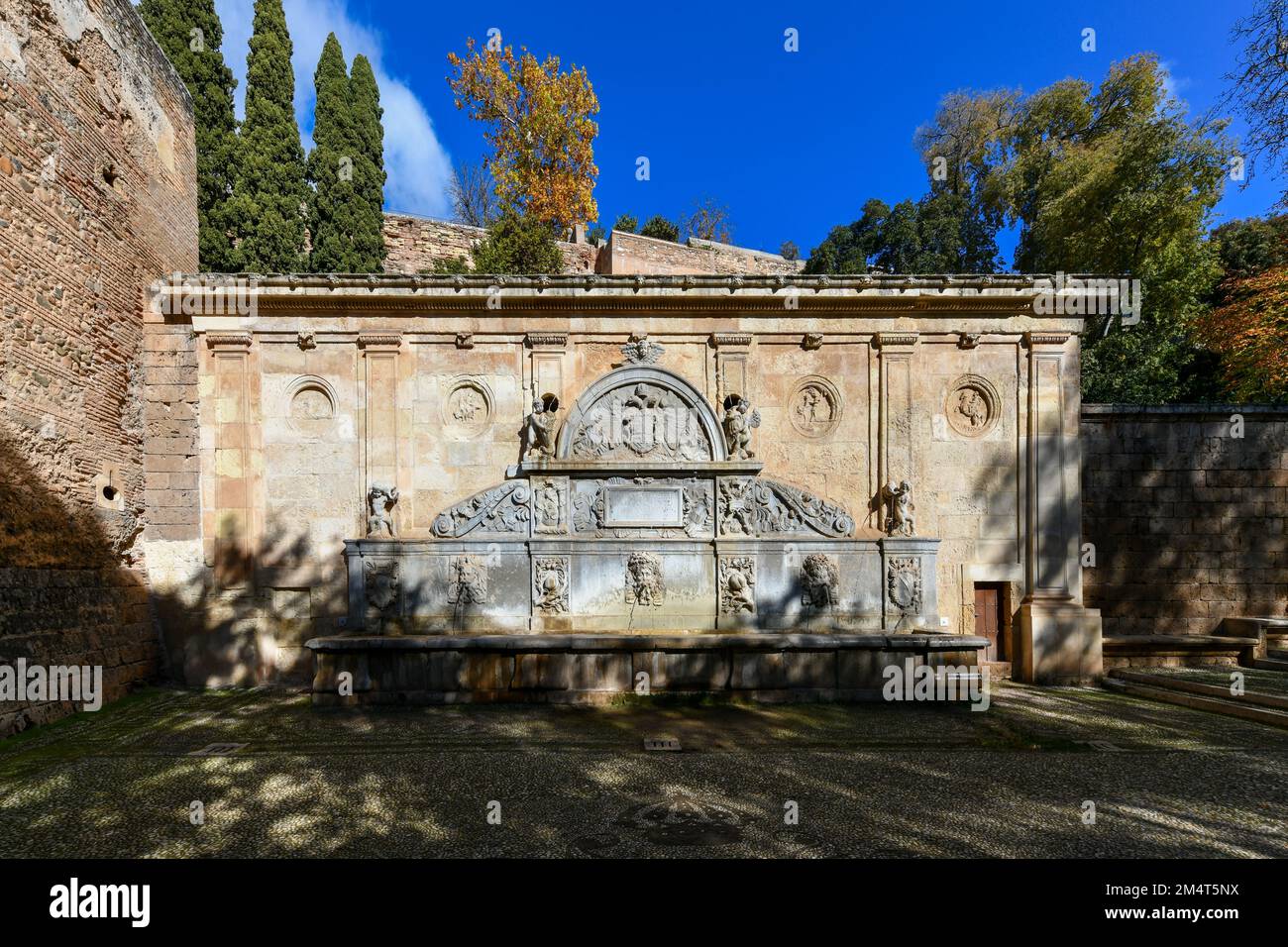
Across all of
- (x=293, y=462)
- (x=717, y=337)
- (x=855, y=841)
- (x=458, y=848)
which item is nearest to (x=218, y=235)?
(x=293, y=462)

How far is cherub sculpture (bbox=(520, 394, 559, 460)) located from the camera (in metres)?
8.91

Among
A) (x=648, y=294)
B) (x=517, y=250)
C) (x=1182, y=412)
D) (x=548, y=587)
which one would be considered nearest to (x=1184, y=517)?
(x=1182, y=412)

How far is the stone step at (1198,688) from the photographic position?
7199 mm

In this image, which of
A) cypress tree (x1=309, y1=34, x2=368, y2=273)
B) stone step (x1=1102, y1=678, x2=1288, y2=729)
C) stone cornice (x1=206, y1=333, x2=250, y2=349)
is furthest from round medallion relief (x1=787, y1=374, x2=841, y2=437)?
cypress tree (x1=309, y1=34, x2=368, y2=273)

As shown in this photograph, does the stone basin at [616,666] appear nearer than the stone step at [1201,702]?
No

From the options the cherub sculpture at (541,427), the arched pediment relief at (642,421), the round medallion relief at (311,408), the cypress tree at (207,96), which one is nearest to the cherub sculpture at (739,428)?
the arched pediment relief at (642,421)

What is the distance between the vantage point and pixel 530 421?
8.98 meters

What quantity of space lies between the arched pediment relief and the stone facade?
0.21 metres

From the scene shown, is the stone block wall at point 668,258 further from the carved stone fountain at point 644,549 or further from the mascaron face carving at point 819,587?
the mascaron face carving at point 819,587

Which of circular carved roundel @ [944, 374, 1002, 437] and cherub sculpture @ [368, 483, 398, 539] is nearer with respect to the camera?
cherub sculpture @ [368, 483, 398, 539]

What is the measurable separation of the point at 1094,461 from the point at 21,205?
16.7 metres

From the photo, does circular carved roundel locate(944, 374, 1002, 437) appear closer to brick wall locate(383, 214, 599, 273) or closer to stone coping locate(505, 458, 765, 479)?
stone coping locate(505, 458, 765, 479)

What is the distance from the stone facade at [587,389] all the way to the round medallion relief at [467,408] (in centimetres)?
3

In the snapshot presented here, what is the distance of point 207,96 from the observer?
14750mm
